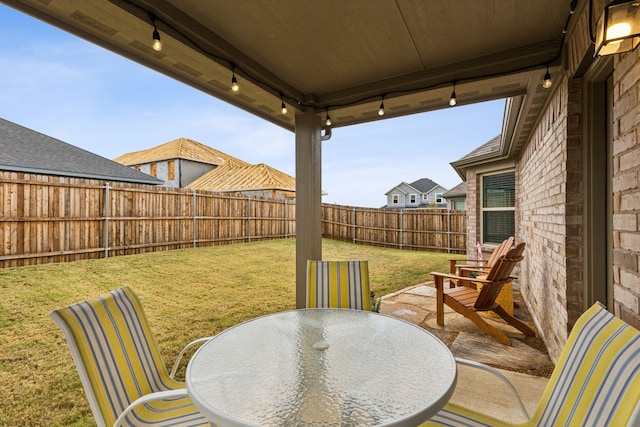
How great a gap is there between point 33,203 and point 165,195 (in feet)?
8.83

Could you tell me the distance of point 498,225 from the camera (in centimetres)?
539

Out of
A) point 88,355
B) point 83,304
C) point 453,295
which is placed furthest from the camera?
point 453,295

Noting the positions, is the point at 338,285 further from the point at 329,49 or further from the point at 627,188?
the point at 329,49

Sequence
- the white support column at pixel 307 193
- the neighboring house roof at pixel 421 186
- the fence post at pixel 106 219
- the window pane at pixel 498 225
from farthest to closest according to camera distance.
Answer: the neighboring house roof at pixel 421 186, the fence post at pixel 106 219, the window pane at pixel 498 225, the white support column at pixel 307 193

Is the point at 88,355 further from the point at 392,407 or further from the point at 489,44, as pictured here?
the point at 489,44

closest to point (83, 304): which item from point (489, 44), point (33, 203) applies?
point (489, 44)

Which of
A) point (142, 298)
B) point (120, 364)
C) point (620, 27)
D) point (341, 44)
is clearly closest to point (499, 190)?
point (341, 44)

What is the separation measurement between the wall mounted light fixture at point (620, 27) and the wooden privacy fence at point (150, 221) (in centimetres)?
748

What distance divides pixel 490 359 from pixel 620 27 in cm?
248

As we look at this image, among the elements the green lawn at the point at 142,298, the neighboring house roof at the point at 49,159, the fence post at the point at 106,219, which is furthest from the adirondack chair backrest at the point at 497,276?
the neighboring house roof at the point at 49,159

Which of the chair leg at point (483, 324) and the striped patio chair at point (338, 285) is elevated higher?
the striped patio chair at point (338, 285)

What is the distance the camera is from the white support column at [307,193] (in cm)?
327

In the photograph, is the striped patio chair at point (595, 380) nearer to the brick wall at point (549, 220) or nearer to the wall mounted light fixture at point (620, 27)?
the wall mounted light fixture at point (620, 27)

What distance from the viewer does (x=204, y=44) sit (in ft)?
7.09
